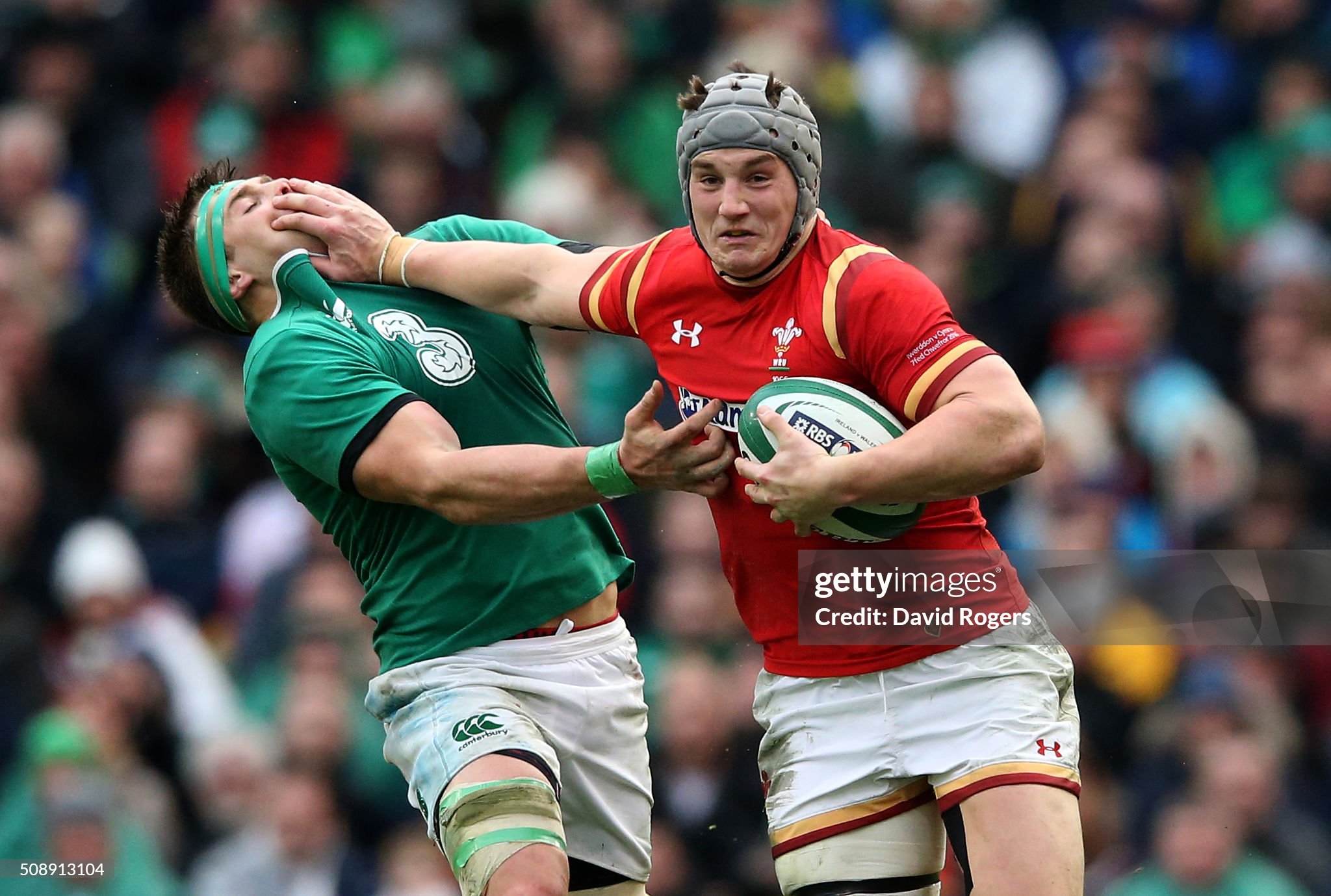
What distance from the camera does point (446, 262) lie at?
17.5 feet

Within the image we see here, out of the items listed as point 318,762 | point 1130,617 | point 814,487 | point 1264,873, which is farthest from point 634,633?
point 814,487

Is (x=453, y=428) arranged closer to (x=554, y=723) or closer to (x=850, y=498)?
(x=554, y=723)

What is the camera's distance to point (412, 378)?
532 centimetres

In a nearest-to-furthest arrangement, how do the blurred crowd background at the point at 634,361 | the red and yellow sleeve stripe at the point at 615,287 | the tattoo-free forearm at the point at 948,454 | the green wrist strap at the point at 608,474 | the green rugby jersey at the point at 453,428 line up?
the tattoo-free forearm at the point at 948,454
the green wrist strap at the point at 608,474
the red and yellow sleeve stripe at the point at 615,287
the green rugby jersey at the point at 453,428
the blurred crowd background at the point at 634,361

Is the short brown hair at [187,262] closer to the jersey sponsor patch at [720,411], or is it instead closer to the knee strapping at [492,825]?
the jersey sponsor patch at [720,411]

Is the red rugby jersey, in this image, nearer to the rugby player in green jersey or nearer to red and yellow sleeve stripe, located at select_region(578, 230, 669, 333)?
red and yellow sleeve stripe, located at select_region(578, 230, 669, 333)

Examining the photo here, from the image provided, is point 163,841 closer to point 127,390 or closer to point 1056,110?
point 127,390

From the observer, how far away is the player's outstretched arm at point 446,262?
524 centimetres

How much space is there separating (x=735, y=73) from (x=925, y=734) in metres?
1.78

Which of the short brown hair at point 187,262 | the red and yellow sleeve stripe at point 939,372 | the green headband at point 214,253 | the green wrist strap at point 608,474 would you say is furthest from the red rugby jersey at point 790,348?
the short brown hair at point 187,262

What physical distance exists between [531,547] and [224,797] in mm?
3055

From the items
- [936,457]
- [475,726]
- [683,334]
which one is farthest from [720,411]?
[475,726]

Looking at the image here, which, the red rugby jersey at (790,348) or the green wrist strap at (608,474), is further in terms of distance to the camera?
the green wrist strap at (608,474)

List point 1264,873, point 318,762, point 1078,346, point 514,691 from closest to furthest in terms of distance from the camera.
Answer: point 514,691, point 1264,873, point 318,762, point 1078,346
